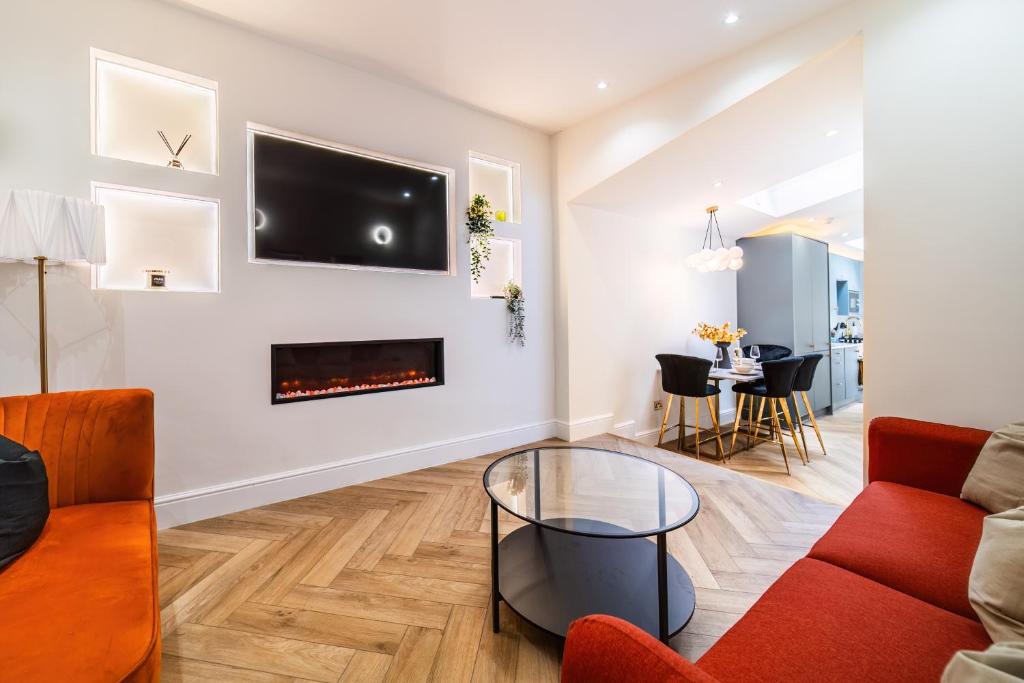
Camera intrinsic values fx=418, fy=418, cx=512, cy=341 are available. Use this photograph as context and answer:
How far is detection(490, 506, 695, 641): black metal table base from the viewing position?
Answer: 1.39 metres

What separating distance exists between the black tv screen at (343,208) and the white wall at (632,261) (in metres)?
1.31

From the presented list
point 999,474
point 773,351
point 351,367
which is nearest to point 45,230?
point 351,367

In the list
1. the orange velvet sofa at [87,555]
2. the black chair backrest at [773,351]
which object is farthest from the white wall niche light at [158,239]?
the black chair backrest at [773,351]

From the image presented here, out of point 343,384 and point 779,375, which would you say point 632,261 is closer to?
point 779,375

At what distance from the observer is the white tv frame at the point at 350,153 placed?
102 inches

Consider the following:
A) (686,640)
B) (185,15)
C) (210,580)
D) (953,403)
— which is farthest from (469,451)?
(185,15)

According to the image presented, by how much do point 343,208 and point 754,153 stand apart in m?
3.22

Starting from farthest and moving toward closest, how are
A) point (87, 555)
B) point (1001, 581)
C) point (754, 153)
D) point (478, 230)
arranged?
point (478, 230) < point (754, 153) < point (87, 555) < point (1001, 581)

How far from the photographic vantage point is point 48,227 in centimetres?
174

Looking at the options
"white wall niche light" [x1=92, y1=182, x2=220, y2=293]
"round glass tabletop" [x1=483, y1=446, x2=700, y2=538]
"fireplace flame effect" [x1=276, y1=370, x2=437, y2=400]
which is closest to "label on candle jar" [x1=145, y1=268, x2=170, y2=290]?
"white wall niche light" [x1=92, y1=182, x2=220, y2=293]

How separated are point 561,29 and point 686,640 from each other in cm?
318

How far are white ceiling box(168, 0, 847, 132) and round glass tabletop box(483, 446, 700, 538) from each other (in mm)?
2509

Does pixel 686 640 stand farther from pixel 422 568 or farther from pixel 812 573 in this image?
pixel 422 568

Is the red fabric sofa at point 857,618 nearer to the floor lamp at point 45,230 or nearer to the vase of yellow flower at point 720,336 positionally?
the floor lamp at point 45,230
